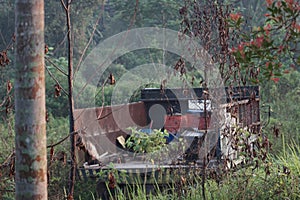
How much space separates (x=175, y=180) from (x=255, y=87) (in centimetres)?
400

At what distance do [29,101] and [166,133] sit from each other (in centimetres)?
448

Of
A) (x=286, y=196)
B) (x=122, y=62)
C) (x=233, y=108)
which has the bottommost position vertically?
(x=286, y=196)

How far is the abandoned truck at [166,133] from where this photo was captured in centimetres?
575

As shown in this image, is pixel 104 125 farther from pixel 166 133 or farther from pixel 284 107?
pixel 284 107

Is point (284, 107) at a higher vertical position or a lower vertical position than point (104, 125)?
higher

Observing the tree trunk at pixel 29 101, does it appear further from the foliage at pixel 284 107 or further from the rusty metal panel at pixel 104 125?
the foliage at pixel 284 107

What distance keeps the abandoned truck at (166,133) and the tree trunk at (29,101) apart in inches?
113

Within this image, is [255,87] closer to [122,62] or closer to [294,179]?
[294,179]

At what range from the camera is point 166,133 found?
22.1 feet

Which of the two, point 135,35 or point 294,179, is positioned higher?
point 135,35

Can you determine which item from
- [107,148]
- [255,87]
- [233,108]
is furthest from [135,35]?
[233,108]

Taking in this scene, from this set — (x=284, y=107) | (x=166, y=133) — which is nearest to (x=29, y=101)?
(x=166, y=133)

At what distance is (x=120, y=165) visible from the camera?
22.3 ft

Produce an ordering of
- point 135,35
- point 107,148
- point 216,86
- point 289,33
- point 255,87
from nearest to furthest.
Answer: point 289,33 → point 216,86 → point 107,148 → point 255,87 → point 135,35
